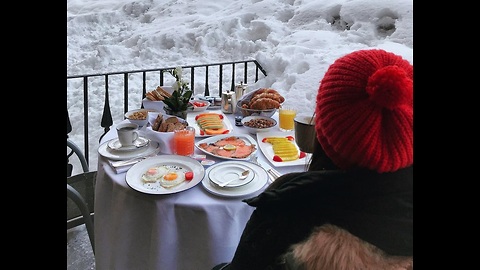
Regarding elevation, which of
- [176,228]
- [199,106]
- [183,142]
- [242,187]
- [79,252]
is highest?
[199,106]

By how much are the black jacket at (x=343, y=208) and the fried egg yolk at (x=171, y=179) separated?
47cm

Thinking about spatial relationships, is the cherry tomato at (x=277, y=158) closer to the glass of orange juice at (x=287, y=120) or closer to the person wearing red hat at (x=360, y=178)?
the glass of orange juice at (x=287, y=120)

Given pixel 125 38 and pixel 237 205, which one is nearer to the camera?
pixel 237 205

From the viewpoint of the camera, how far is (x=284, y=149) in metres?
1.51

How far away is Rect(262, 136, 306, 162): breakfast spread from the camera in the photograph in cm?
145

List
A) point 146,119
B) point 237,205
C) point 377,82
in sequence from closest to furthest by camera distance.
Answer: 1. point 377,82
2. point 237,205
3. point 146,119

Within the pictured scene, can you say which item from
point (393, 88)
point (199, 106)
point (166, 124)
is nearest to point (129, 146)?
point (166, 124)

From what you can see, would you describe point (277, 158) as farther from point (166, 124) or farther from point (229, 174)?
point (166, 124)

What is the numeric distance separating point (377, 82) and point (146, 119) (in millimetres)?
1248

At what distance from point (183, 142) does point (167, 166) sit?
5.4 inches

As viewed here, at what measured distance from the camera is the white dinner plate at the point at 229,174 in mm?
1212
